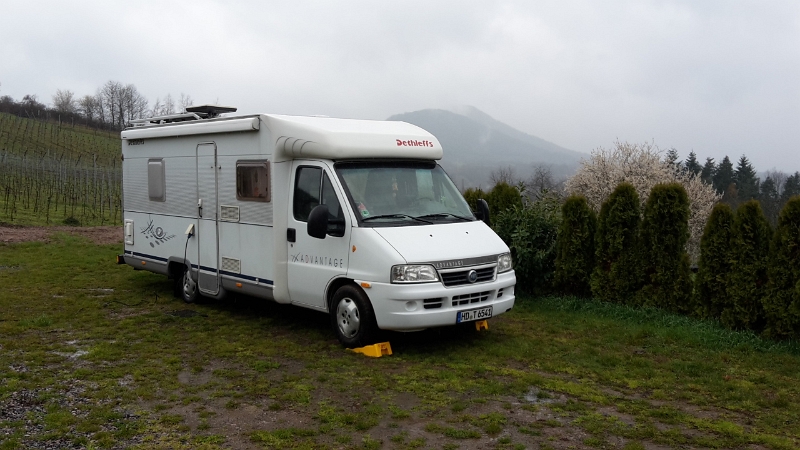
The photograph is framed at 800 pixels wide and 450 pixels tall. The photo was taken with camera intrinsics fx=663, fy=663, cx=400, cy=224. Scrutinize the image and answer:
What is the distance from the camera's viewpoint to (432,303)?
7.18 meters

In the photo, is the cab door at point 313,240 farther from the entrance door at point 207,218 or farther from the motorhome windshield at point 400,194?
the entrance door at point 207,218

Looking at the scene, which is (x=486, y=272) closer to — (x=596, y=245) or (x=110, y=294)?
(x=596, y=245)

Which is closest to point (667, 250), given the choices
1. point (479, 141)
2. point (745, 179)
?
point (745, 179)

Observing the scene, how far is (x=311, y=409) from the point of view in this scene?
19.0 feet

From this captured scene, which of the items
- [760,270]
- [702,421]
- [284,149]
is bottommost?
[702,421]

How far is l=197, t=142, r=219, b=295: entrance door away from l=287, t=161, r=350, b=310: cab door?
1690mm

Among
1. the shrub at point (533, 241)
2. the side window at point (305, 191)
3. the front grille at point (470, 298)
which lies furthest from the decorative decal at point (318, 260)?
the shrub at point (533, 241)

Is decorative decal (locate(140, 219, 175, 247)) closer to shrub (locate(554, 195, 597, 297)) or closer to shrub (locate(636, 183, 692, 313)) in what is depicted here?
shrub (locate(554, 195, 597, 297))

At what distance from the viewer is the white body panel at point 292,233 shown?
7.21 metres

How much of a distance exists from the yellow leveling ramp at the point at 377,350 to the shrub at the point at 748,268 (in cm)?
442

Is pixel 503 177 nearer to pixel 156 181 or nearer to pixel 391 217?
pixel 156 181

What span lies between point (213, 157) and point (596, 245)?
586 centimetres

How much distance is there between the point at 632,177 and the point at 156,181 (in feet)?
75.0

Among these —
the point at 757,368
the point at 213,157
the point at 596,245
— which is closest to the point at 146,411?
the point at 213,157
